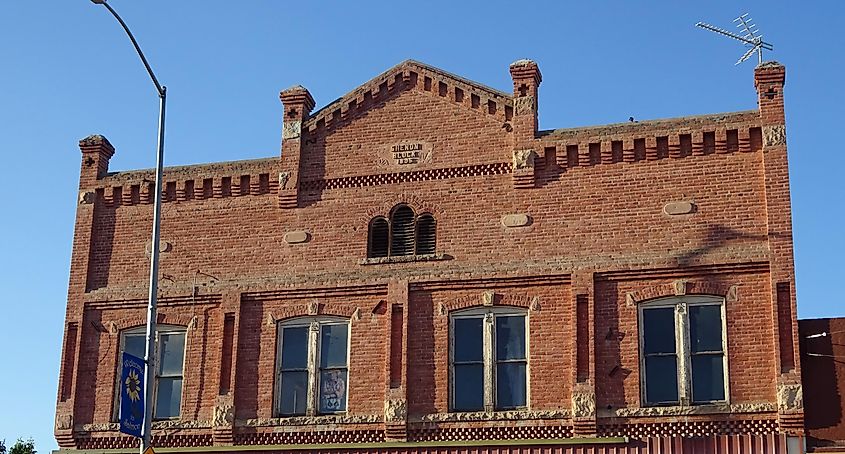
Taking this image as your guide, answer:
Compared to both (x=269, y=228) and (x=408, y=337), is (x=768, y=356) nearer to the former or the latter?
(x=408, y=337)

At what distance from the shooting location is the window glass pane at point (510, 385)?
72.2ft

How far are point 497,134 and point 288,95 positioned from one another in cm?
462

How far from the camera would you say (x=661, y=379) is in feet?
70.0

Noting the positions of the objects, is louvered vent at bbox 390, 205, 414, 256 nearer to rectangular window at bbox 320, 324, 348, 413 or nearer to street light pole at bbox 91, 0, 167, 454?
rectangular window at bbox 320, 324, 348, 413

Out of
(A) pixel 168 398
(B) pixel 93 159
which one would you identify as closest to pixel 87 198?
(B) pixel 93 159

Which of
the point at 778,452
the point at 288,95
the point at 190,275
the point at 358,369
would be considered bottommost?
the point at 778,452

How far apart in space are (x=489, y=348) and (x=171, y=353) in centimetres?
665

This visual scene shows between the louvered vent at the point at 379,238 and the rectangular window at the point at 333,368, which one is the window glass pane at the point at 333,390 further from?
the louvered vent at the point at 379,238

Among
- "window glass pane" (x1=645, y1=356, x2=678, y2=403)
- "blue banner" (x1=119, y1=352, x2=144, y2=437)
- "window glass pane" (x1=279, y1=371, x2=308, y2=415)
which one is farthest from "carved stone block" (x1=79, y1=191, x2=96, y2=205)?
"window glass pane" (x1=645, y1=356, x2=678, y2=403)

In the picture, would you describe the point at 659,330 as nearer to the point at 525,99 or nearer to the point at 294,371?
the point at 525,99

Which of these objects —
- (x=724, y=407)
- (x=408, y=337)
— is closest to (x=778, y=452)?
(x=724, y=407)

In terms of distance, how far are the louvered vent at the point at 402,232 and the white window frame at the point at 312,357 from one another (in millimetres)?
1731

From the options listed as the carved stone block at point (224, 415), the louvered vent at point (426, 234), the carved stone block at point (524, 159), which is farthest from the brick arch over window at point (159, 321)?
the carved stone block at point (524, 159)

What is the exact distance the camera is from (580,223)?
22.6 metres
